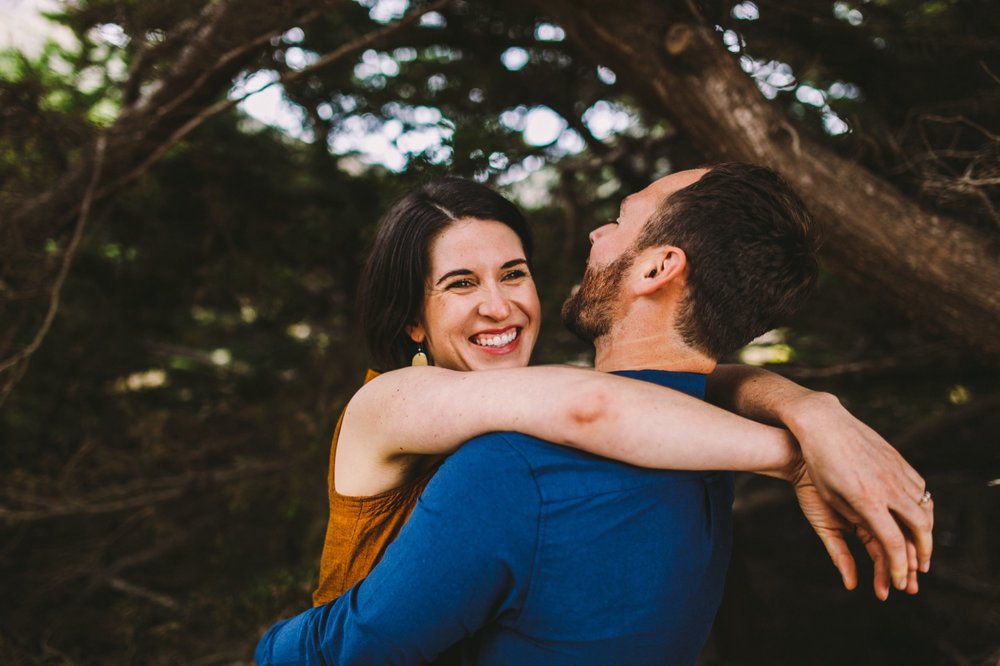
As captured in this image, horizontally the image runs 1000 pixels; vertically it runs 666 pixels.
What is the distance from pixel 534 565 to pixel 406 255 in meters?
1.20

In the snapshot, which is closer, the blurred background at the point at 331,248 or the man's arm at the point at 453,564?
the man's arm at the point at 453,564

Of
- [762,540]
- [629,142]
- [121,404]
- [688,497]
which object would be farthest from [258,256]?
[762,540]

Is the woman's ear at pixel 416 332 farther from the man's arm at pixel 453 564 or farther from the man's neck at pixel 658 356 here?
the man's arm at pixel 453 564

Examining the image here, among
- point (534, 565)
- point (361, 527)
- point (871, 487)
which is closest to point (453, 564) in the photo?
point (534, 565)

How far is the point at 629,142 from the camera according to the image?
4.56 meters

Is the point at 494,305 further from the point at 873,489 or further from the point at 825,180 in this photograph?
the point at 825,180

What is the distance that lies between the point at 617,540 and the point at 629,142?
3.59 metres

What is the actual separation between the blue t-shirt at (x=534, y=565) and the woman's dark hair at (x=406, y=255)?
3.00 ft

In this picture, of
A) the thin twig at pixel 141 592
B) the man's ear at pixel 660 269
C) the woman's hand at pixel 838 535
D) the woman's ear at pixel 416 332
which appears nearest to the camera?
the woman's hand at pixel 838 535

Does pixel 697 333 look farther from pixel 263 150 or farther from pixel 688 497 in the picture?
pixel 263 150

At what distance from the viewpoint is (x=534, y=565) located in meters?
1.42

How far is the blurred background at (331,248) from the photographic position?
8.86 ft

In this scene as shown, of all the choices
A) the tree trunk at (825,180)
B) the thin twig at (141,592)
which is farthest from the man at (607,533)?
the thin twig at (141,592)

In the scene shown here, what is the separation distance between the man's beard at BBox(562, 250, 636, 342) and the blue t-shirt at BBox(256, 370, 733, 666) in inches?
20.7
